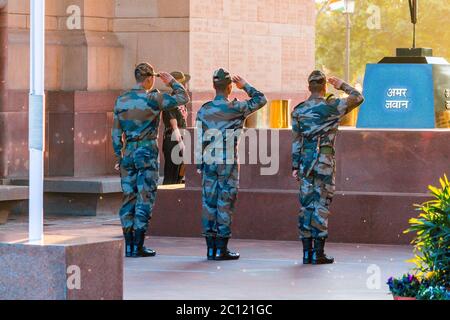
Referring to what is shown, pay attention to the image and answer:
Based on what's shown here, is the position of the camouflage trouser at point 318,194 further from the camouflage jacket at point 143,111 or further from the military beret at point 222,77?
the camouflage jacket at point 143,111

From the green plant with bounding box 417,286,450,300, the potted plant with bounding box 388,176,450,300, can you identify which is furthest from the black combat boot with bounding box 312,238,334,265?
the green plant with bounding box 417,286,450,300

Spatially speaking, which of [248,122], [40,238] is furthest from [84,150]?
[40,238]

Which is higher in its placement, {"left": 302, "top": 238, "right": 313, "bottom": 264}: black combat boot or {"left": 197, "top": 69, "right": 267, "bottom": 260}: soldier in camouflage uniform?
{"left": 197, "top": 69, "right": 267, "bottom": 260}: soldier in camouflage uniform

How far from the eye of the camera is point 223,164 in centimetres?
Answer: 1606

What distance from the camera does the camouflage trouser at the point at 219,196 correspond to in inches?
632

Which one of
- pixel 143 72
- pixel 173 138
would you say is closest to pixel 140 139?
pixel 143 72

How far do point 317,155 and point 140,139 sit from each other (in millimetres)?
1946

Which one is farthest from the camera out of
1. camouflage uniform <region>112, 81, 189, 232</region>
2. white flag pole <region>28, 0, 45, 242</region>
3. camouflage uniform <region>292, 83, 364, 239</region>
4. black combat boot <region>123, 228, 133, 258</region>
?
black combat boot <region>123, 228, 133, 258</region>

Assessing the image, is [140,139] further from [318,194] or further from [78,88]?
[78,88]

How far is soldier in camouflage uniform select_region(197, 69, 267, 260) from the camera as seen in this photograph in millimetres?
16047

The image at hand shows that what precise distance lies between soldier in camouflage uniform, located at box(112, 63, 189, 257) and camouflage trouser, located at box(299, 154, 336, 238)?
1.65 metres

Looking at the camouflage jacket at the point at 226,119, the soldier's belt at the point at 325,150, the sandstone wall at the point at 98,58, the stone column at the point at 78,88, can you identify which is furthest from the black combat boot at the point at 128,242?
the stone column at the point at 78,88

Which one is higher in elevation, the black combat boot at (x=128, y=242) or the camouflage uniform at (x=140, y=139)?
the camouflage uniform at (x=140, y=139)

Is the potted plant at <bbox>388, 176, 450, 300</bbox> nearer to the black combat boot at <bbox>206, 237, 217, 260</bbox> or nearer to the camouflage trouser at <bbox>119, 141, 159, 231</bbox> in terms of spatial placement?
the black combat boot at <bbox>206, 237, 217, 260</bbox>
